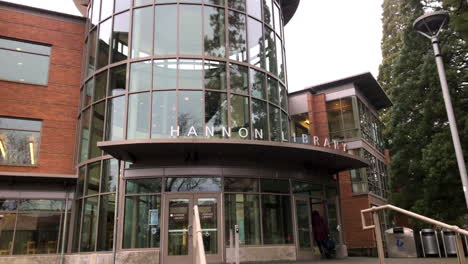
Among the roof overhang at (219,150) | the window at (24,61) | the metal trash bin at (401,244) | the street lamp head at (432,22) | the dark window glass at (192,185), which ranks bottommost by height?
the metal trash bin at (401,244)

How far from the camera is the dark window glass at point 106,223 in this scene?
46.1ft

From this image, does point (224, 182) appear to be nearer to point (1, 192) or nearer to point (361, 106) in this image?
point (1, 192)

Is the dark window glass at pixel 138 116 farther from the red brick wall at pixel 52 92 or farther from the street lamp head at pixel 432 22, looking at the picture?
the street lamp head at pixel 432 22

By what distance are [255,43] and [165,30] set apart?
12.9 feet

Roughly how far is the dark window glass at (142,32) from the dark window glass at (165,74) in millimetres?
700

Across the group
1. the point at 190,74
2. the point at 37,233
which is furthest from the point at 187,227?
the point at 37,233

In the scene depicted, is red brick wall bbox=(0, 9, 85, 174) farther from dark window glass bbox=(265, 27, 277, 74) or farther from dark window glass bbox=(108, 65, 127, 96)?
dark window glass bbox=(265, 27, 277, 74)

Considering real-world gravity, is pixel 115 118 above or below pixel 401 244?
above

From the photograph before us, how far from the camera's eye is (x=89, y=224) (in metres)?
15.1

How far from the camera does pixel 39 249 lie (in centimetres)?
1558

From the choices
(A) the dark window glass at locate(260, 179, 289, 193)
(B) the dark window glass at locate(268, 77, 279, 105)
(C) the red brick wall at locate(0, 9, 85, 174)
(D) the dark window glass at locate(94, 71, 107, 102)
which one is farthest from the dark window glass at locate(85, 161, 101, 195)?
(B) the dark window glass at locate(268, 77, 279, 105)

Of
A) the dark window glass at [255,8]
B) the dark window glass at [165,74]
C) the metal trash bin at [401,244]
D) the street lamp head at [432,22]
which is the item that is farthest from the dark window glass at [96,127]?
the metal trash bin at [401,244]

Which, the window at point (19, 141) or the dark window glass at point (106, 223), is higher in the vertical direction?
the window at point (19, 141)

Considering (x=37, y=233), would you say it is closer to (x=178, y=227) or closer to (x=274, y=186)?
(x=178, y=227)
